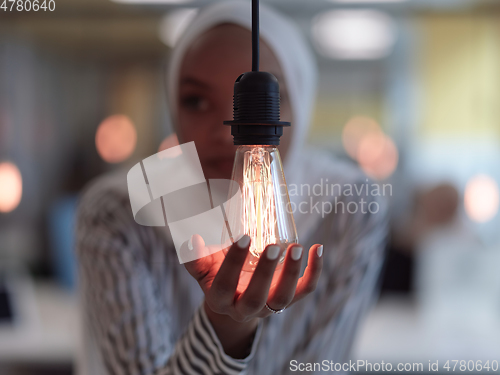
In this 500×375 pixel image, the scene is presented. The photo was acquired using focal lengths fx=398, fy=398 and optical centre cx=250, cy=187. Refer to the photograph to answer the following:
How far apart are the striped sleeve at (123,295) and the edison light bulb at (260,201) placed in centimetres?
16

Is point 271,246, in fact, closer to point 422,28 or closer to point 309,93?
point 309,93

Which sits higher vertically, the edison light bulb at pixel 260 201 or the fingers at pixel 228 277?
the edison light bulb at pixel 260 201

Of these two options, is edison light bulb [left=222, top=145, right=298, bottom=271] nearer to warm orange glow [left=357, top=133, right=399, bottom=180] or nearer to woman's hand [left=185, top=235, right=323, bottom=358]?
woman's hand [left=185, top=235, right=323, bottom=358]

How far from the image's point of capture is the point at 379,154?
80.5 inches

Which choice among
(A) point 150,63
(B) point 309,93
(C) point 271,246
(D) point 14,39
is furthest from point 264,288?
(D) point 14,39

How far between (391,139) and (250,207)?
78.3 inches

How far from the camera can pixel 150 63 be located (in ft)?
6.59

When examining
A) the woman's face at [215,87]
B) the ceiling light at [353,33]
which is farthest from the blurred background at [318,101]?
→ the woman's face at [215,87]

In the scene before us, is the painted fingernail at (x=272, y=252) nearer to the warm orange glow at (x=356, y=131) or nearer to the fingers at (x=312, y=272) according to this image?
the fingers at (x=312, y=272)

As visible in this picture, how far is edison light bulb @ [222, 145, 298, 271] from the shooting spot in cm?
21

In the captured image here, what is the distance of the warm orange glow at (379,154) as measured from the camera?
2004 mm

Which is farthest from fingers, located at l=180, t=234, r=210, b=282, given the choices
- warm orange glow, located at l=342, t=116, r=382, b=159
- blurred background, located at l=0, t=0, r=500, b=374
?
warm orange glow, located at l=342, t=116, r=382, b=159
